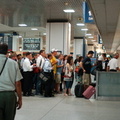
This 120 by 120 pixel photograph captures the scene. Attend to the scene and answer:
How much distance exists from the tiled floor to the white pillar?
6667 mm

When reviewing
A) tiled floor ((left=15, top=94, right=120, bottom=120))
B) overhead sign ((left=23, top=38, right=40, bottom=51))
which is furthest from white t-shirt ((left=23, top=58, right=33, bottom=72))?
overhead sign ((left=23, top=38, right=40, bottom=51))

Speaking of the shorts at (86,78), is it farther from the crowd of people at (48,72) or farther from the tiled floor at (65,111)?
the tiled floor at (65,111)

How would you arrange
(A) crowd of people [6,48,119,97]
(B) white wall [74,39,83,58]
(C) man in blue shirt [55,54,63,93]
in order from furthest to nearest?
(B) white wall [74,39,83,58]
(C) man in blue shirt [55,54,63,93]
(A) crowd of people [6,48,119,97]

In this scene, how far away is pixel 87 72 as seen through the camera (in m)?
11.0

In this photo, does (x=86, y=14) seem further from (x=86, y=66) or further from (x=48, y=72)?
(x=48, y=72)

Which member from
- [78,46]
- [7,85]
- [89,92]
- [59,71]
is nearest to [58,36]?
[59,71]

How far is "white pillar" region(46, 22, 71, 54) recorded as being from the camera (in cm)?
1603

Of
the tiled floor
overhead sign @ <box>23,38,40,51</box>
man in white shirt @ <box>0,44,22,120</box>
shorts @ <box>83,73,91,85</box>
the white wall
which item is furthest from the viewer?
the white wall

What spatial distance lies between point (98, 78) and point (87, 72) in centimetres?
56

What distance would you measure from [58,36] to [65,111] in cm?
866

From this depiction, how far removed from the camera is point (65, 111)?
7879 millimetres

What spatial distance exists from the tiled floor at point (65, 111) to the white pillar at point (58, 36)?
667cm

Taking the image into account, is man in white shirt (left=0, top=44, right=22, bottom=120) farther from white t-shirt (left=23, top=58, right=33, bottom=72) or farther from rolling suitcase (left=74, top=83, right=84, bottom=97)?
rolling suitcase (left=74, top=83, right=84, bottom=97)

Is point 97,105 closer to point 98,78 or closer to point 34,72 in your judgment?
point 98,78
